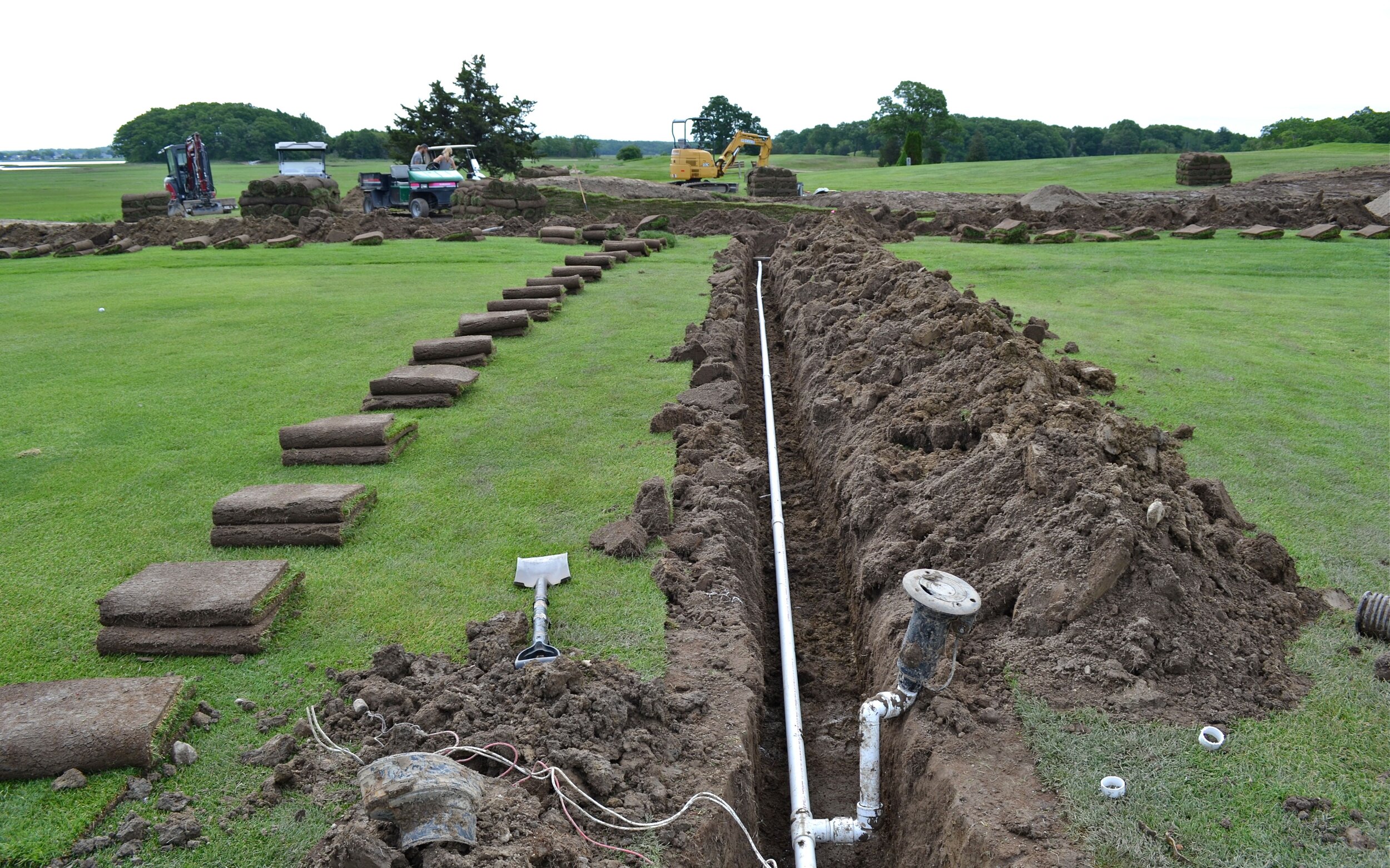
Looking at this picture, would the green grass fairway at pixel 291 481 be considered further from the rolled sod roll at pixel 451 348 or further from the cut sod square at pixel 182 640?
the rolled sod roll at pixel 451 348

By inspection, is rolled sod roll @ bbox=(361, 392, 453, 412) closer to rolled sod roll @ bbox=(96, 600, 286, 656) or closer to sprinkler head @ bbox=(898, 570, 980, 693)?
rolled sod roll @ bbox=(96, 600, 286, 656)

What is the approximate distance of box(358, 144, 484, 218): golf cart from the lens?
27.7 meters

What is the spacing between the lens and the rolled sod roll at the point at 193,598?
4363 mm

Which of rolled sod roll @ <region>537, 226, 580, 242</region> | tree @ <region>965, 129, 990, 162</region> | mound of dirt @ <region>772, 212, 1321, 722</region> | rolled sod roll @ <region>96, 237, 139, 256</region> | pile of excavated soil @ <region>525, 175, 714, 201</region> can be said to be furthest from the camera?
tree @ <region>965, 129, 990, 162</region>

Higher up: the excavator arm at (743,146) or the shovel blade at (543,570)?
the excavator arm at (743,146)

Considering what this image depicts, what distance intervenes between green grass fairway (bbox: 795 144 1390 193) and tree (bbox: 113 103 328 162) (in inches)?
2550

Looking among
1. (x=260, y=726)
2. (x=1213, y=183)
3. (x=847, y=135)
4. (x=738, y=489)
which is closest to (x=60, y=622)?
(x=260, y=726)

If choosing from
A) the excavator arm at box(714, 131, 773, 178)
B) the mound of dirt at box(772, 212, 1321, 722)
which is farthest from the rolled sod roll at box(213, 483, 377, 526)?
the excavator arm at box(714, 131, 773, 178)

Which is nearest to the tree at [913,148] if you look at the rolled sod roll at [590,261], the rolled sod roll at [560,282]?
the rolled sod roll at [590,261]

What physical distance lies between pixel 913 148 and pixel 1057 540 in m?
55.0

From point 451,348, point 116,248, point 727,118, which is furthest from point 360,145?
point 451,348

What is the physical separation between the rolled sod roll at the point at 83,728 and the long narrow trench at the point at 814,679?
268 centimetres

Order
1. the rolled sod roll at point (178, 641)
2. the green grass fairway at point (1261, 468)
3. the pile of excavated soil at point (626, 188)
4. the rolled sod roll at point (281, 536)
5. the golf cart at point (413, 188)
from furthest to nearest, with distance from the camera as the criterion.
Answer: the pile of excavated soil at point (626, 188)
the golf cart at point (413, 188)
the rolled sod roll at point (281, 536)
the rolled sod roll at point (178, 641)
the green grass fairway at point (1261, 468)

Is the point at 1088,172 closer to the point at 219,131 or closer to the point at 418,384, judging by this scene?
the point at 418,384
